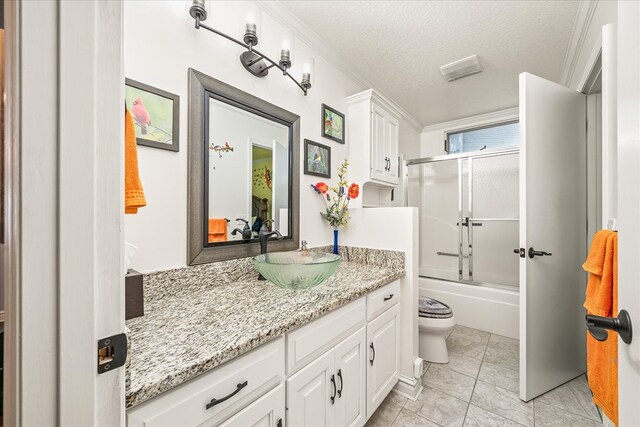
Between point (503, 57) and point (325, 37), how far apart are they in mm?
→ 1463

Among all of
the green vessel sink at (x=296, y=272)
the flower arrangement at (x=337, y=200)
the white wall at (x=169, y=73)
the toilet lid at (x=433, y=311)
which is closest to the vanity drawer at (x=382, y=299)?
the green vessel sink at (x=296, y=272)

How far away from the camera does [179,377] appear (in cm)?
59

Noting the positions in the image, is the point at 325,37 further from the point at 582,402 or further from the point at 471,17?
the point at 582,402

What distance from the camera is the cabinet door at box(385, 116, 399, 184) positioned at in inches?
89.5

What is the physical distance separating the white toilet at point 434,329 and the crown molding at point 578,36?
211 cm

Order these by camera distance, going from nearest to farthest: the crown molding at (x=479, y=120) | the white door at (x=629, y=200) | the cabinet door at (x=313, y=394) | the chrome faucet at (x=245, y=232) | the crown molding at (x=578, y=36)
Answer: the white door at (x=629, y=200), the cabinet door at (x=313, y=394), the chrome faucet at (x=245, y=232), the crown molding at (x=578, y=36), the crown molding at (x=479, y=120)

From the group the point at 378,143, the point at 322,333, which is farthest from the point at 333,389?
the point at 378,143

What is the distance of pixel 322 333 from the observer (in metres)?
1.05

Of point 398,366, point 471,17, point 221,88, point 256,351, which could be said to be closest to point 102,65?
point 256,351

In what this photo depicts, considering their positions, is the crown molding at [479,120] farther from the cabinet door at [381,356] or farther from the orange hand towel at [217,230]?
the orange hand towel at [217,230]

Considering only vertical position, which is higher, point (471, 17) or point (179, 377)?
point (471, 17)

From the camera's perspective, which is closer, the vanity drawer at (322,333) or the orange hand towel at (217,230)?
the vanity drawer at (322,333)

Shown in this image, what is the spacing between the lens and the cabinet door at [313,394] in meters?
0.92

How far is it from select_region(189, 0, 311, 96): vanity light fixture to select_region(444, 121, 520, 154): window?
2583 mm
